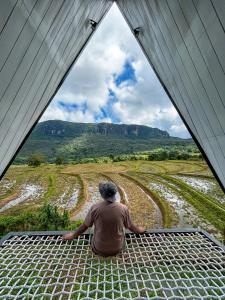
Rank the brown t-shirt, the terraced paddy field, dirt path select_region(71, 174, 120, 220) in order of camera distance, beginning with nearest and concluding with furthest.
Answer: the brown t-shirt, the terraced paddy field, dirt path select_region(71, 174, 120, 220)

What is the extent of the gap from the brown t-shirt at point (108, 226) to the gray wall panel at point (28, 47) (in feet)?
5.28

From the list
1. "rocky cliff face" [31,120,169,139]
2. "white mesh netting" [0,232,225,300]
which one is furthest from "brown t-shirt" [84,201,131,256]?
"rocky cliff face" [31,120,169,139]

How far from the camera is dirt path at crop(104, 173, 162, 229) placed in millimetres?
14490

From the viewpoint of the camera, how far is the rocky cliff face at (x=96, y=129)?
109125 mm

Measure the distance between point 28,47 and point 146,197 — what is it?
19.1 metres

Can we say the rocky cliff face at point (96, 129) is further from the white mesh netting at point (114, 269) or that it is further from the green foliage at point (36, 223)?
the white mesh netting at point (114, 269)

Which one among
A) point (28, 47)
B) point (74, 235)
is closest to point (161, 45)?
point (28, 47)

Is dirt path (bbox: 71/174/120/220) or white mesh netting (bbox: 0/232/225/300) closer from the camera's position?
white mesh netting (bbox: 0/232/225/300)

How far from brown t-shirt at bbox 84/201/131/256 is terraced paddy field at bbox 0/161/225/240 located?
1060 centimetres

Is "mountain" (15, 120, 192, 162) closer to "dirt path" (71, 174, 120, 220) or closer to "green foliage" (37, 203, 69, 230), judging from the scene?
"dirt path" (71, 174, 120, 220)

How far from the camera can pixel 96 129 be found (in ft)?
377

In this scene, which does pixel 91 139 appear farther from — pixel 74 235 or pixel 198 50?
pixel 198 50

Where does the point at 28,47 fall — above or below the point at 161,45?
below

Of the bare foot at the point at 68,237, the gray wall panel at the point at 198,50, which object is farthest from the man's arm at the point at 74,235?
the gray wall panel at the point at 198,50
